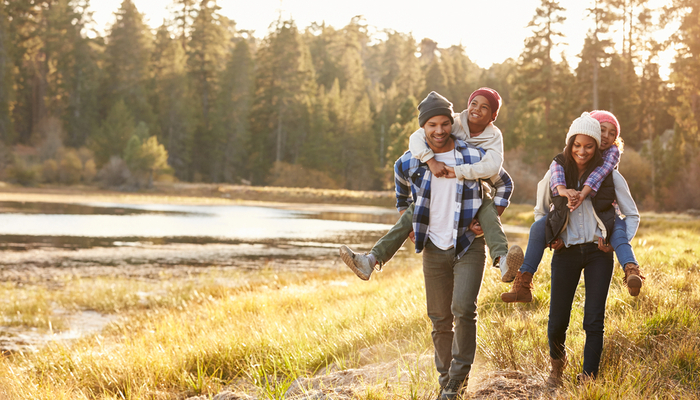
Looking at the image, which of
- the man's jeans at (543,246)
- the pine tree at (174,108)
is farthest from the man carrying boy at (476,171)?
the pine tree at (174,108)

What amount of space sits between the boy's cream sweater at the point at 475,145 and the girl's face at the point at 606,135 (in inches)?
25.5

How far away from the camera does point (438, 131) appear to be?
140 inches

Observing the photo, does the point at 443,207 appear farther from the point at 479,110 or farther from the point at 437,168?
the point at 479,110

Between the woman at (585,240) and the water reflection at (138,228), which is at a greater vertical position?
the woman at (585,240)

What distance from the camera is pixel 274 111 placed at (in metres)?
72.4

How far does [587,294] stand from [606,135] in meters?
1.01

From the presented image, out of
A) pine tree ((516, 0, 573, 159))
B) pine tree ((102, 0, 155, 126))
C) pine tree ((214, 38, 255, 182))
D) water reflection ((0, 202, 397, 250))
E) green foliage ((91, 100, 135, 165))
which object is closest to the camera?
water reflection ((0, 202, 397, 250))

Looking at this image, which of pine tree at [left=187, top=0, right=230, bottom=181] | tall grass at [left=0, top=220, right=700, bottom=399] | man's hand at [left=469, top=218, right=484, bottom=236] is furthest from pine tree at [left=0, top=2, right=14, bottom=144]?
man's hand at [left=469, top=218, right=484, bottom=236]

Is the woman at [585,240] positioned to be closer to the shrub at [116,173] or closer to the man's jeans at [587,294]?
the man's jeans at [587,294]

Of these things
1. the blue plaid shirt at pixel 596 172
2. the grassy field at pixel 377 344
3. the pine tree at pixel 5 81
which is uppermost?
the pine tree at pixel 5 81

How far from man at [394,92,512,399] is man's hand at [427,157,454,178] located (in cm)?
5

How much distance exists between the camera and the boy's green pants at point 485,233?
3334 mm

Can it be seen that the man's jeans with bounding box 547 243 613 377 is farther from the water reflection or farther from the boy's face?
the water reflection

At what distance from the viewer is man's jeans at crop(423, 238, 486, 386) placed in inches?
134
